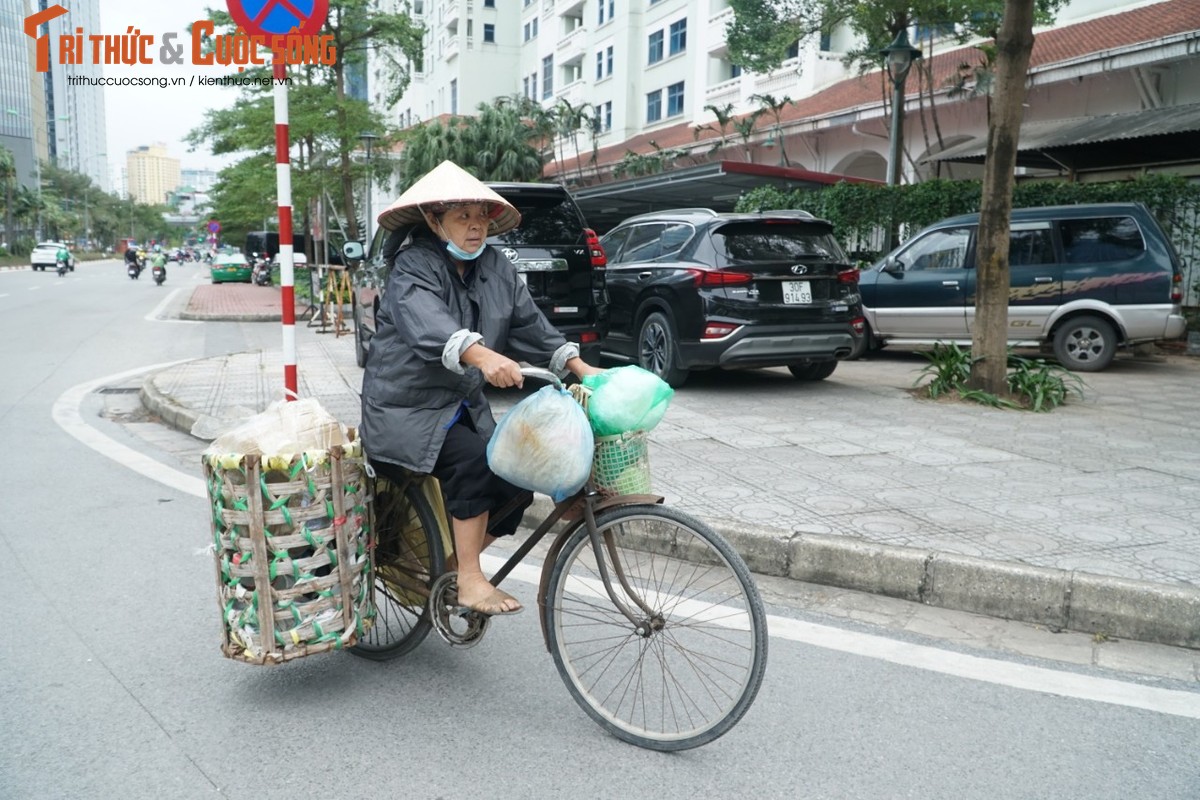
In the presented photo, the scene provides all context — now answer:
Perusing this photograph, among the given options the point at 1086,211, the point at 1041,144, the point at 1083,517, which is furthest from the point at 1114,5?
the point at 1083,517

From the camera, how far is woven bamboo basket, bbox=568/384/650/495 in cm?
277

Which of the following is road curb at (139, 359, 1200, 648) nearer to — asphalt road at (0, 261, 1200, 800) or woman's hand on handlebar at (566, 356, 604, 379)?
asphalt road at (0, 261, 1200, 800)

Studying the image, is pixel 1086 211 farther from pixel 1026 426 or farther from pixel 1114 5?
pixel 1114 5

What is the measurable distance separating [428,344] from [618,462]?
682 mm

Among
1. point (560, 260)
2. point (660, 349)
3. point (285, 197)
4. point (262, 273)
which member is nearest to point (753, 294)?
point (660, 349)

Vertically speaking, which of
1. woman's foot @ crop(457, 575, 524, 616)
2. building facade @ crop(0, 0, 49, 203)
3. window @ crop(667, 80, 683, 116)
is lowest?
woman's foot @ crop(457, 575, 524, 616)

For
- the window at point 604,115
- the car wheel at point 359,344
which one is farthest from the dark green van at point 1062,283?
the window at point 604,115

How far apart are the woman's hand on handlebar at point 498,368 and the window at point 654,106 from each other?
36326mm

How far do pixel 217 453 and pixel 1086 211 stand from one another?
34.3 feet

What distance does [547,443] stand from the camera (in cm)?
265

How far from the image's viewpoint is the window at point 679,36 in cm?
3503

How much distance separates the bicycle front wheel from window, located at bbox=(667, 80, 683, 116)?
3460 cm

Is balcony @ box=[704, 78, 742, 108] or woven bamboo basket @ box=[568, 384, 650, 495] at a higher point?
balcony @ box=[704, 78, 742, 108]

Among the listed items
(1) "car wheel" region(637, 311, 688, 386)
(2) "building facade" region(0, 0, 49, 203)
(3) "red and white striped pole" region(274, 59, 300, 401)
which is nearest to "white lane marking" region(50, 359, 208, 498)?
(3) "red and white striped pole" region(274, 59, 300, 401)
